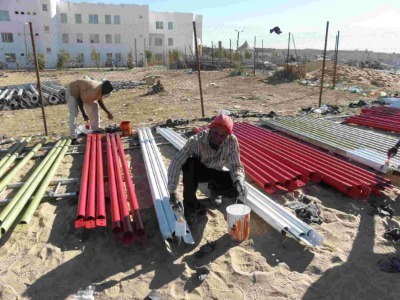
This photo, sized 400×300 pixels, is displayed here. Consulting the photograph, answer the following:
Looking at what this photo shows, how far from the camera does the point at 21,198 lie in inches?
164

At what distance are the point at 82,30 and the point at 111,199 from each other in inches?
1865

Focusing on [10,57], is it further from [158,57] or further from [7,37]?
[158,57]

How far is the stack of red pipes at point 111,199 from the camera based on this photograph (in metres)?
3.50

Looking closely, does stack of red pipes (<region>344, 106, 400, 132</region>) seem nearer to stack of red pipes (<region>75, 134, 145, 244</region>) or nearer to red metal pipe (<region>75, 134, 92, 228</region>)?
stack of red pipes (<region>75, 134, 145, 244</region>)

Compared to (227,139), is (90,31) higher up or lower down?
higher up

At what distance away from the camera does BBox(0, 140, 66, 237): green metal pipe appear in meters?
3.58

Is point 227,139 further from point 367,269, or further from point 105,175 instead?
point 105,175

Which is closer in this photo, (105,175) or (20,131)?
(105,175)

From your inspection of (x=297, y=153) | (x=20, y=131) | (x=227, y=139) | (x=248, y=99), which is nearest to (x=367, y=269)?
(x=227, y=139)

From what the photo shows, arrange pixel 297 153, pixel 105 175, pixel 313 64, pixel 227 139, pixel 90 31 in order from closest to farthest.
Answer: pixel 227 139, pixel 105 175, pixel 297 153, pixel 313 64, pixel 90 31

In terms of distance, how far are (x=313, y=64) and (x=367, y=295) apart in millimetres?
22762

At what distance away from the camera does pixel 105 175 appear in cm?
533

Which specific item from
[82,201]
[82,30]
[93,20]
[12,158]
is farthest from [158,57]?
[82,201]

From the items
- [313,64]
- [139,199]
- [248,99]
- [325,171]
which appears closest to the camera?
[139,199]
